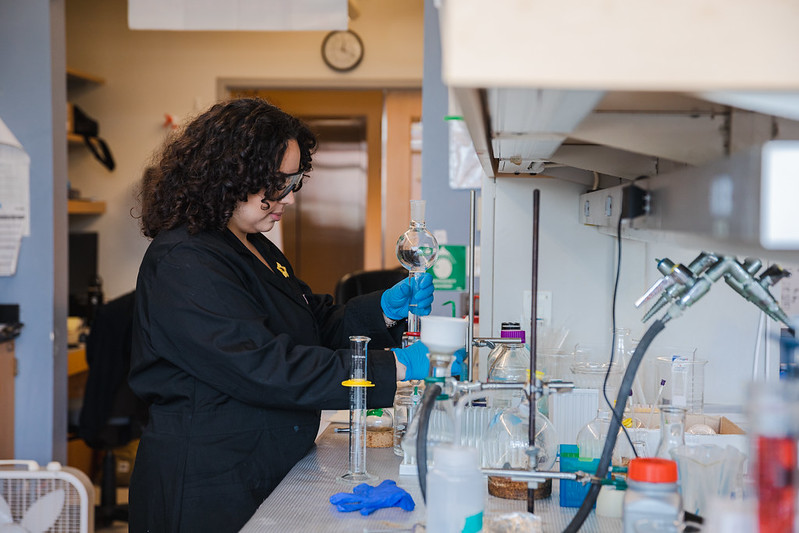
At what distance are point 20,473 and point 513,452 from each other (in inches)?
45.5

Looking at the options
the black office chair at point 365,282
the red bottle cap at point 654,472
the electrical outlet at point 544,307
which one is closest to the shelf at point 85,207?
the black office chair at point 365,282

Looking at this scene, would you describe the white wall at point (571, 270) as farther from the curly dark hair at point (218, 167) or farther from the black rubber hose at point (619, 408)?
the black rubber hose at point (619, 408)

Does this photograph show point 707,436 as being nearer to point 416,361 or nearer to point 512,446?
point 512,446

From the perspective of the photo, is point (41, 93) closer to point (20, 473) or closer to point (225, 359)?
point (20, 473)

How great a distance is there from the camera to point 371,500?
1458mm

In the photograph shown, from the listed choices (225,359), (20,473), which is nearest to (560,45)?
(225,359)

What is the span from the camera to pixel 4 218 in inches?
116

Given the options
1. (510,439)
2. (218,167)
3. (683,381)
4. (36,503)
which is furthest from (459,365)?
(36,503)

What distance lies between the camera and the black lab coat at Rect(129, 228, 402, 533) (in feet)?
5.45

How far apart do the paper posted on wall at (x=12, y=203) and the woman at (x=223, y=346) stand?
3.82 feet

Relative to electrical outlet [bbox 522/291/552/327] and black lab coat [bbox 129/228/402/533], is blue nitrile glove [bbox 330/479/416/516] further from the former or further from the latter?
electrical outlet [bbox 522/291/552/327]

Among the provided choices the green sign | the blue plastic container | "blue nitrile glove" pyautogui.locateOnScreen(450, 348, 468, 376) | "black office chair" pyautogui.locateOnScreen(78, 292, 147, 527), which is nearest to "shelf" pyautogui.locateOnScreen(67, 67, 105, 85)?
"black office chair" pyautogui.locateOnScreen(78, 292, 147, 527)

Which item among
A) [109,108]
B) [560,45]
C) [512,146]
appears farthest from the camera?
[109,108]

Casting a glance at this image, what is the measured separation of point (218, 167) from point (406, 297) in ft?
1.92
